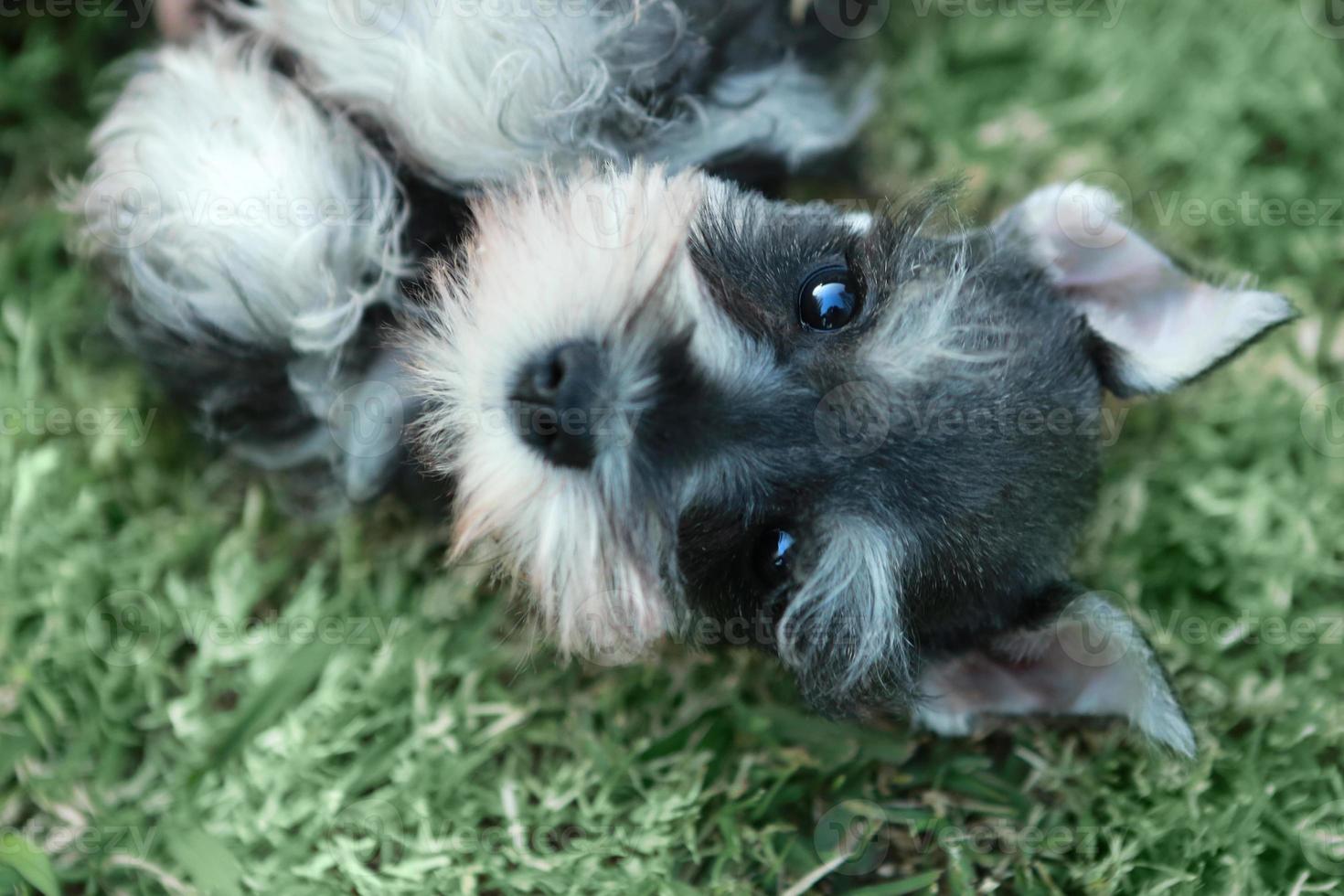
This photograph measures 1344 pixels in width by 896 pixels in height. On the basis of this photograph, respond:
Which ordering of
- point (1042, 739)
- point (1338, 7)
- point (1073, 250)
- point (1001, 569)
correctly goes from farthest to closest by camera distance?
1. point (1338, 7)
2. point (1042, 739)
3. point (1073, 250)
4. point (1001, 569)

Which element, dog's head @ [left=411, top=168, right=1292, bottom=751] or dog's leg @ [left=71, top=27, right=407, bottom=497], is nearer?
dog's head @ [left=411, top=168, right=1292, bottom=751]

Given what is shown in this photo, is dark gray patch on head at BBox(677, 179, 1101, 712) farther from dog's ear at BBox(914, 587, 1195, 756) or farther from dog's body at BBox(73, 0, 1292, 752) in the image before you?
dog's ear at BBox(914, 587, 1195, 756)

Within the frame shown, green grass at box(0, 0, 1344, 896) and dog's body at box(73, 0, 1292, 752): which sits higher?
dog's body at box(73, 0, 1292, 752)

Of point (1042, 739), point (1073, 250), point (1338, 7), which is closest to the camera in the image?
point (1073, 250)

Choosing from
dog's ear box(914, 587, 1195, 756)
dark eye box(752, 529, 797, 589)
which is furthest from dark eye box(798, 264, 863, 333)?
dog's ear box(914, 587, 1195, 756)

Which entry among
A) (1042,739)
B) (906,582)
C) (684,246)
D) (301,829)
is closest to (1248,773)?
(1042,739)

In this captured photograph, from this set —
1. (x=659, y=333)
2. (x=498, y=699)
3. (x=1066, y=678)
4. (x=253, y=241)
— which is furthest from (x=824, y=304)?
(x=498, y=699)

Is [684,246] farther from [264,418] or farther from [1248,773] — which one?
[1248,773]
